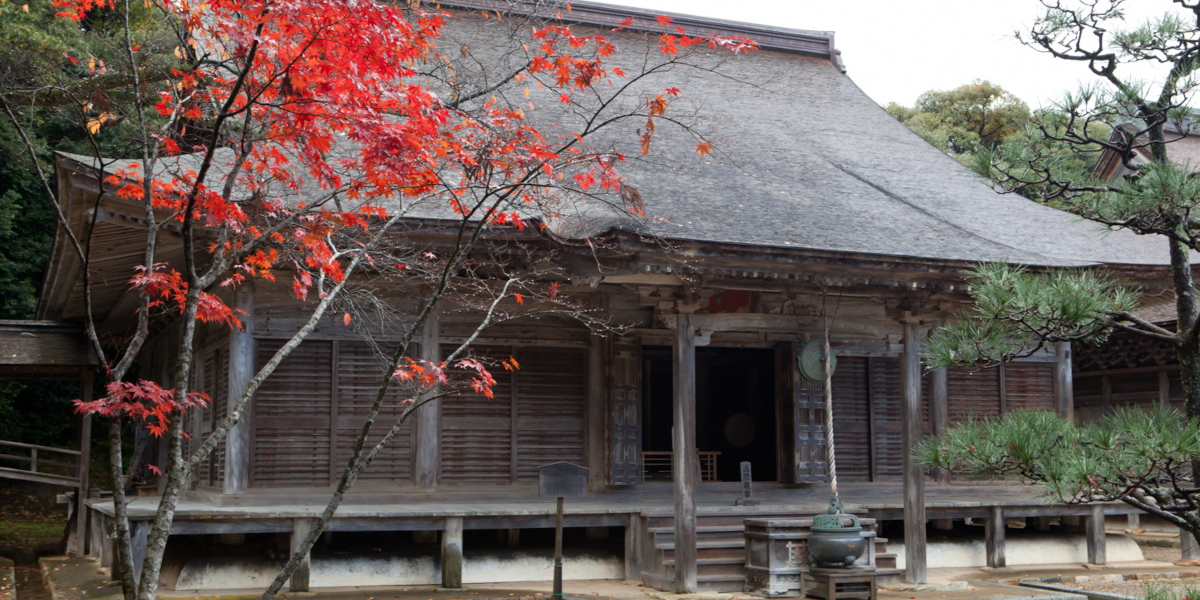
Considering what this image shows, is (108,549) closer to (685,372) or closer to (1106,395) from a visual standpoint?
(685,372)

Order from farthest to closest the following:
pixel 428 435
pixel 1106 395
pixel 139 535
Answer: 1. pixel 1106 395
2. pixel 428 435
3. pixel 139 535

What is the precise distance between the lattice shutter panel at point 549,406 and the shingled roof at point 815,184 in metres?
2.23

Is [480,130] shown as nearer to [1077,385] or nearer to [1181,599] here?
[1181,599]

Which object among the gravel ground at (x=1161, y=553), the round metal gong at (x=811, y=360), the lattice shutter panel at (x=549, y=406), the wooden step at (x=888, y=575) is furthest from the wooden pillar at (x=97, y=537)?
the gravel ground at (x=1161, y=553)

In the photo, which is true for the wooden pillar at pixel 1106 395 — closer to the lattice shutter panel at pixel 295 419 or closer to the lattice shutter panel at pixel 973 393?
the lattice shutter panel at pixel 973 393

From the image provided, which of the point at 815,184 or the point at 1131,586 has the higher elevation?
the point at 815,184

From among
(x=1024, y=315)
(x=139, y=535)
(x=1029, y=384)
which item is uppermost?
(x=1024, y=315)

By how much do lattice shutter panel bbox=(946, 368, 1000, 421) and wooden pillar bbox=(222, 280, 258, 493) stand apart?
9.01 metres

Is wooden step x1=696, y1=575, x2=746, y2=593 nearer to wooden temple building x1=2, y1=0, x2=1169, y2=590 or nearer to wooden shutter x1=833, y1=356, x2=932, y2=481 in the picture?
wooden temple building x1=2, y1=0, x2=1169, y2=590

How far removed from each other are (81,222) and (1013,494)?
11870 millimetres

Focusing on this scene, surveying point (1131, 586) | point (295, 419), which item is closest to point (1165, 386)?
point (1131, 586)

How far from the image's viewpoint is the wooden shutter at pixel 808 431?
12.4 metres

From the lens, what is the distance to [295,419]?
1046 centimetres

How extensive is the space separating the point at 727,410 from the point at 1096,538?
574 centimetres
